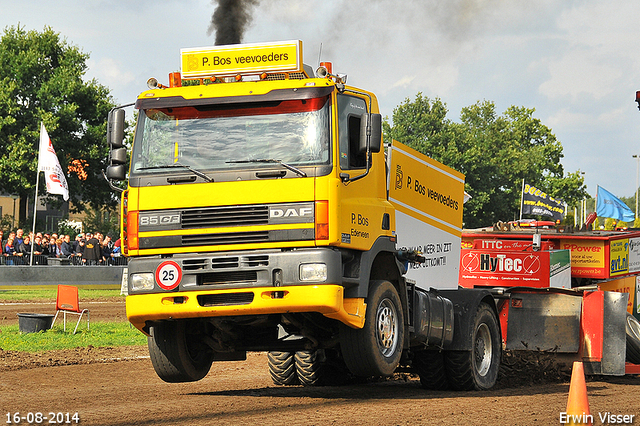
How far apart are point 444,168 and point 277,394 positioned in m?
3.86

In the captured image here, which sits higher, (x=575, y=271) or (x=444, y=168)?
(x=444, y=168)

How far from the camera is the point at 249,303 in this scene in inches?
310

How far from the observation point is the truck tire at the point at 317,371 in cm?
1080

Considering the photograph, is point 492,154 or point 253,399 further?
point 492,154

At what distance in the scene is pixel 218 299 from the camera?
8.02 metres

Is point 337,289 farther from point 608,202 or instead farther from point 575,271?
point 608,202

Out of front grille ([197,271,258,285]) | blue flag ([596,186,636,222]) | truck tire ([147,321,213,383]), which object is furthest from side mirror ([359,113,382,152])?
blue flag ([596,186,636,222])

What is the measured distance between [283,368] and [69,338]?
6.23 meters

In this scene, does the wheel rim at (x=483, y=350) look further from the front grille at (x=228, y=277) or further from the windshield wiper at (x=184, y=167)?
the windshield wiper at (x=184, y=167)

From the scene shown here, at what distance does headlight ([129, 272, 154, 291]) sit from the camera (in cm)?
806

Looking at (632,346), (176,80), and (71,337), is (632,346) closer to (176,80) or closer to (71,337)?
(176,80)

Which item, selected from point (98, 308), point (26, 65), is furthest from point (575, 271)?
point (26, 65)

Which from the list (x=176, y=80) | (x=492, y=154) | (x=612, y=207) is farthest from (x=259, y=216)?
(x=492, y=154)

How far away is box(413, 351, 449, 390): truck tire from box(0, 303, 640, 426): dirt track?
0.25 meters
